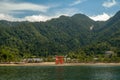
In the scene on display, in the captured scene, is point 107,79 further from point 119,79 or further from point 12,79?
point 12,79

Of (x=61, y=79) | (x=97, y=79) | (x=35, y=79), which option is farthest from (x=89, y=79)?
(x=35, y=79)

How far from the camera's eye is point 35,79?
70.4 metres

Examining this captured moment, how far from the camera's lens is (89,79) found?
70.4 m

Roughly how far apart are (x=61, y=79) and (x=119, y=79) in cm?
1500

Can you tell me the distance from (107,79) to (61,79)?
1199 centimetres

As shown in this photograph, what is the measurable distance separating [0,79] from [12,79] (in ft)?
10.00

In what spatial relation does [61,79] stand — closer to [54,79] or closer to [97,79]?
[54,79]

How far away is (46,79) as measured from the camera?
7000 cm

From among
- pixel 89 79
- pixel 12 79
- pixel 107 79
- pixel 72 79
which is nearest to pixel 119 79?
pixel 107 79

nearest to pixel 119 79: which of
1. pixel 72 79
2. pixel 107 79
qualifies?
pixel 107 79

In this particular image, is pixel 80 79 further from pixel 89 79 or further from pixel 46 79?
pixel 46 79

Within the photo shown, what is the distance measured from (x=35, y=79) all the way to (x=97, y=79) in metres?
16.1

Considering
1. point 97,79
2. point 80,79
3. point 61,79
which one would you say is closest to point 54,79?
point 61,79

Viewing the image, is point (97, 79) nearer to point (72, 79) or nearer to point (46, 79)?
point (72, 79)
